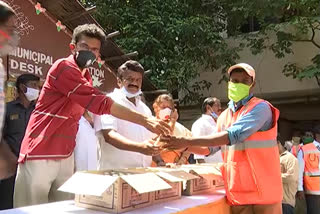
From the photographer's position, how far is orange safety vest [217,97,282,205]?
2059 millimetres

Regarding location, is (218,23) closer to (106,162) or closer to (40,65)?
(40,65)

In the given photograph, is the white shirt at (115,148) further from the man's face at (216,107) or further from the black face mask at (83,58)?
the man's face at (216,107)

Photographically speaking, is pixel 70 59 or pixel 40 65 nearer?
pixel 70 59

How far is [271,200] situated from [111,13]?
507 cm

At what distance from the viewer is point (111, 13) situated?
21.2 feet

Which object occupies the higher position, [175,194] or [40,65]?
[40,65]

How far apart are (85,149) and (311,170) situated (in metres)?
4.12

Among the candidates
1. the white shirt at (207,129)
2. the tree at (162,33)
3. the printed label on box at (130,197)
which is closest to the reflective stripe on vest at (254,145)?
the printed label on box at (130,197)

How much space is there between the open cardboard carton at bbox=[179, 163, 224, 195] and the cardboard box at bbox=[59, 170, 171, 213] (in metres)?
0.45

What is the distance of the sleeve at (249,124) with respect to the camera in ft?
6.73

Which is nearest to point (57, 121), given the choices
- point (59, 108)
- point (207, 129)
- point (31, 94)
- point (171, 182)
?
point (59, 108)

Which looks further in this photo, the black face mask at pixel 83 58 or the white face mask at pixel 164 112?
the white face mask at pixel 164 112

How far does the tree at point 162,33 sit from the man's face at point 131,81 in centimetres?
396

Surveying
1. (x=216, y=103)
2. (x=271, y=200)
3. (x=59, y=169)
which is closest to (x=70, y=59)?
(x=59, y=169)
